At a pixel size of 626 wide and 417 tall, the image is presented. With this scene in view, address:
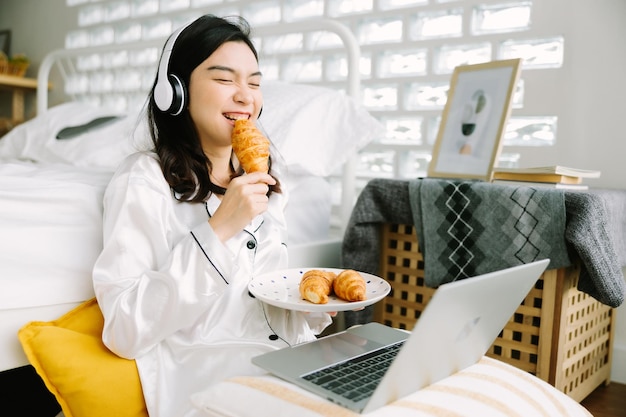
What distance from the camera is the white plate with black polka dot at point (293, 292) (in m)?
0.92

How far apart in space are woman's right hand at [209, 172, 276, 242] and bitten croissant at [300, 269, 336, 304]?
0.48 feet

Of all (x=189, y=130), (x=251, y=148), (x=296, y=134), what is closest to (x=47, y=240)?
(x=189, y=130)

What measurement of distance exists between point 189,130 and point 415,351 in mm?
658

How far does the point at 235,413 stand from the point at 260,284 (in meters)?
0.30

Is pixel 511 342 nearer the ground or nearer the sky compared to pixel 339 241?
nearer the ground

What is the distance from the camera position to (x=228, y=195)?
0.99m

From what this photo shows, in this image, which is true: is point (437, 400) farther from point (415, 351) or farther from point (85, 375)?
point (85, 375)

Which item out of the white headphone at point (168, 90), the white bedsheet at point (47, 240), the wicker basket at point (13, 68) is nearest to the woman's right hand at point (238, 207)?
the white headphone at point (168, 90)

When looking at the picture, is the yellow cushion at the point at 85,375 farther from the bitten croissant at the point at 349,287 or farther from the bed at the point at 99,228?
the bitten croissant at the point at 349,287

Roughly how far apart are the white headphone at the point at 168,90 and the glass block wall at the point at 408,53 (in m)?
1.06

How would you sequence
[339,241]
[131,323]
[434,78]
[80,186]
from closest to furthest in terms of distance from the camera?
[131,323] < [80,186] < [339,241] < [434,78]

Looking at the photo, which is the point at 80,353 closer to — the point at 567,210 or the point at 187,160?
the point at 187,160

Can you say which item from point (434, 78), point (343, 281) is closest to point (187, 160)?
point (343, 281)

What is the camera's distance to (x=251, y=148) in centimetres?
101
